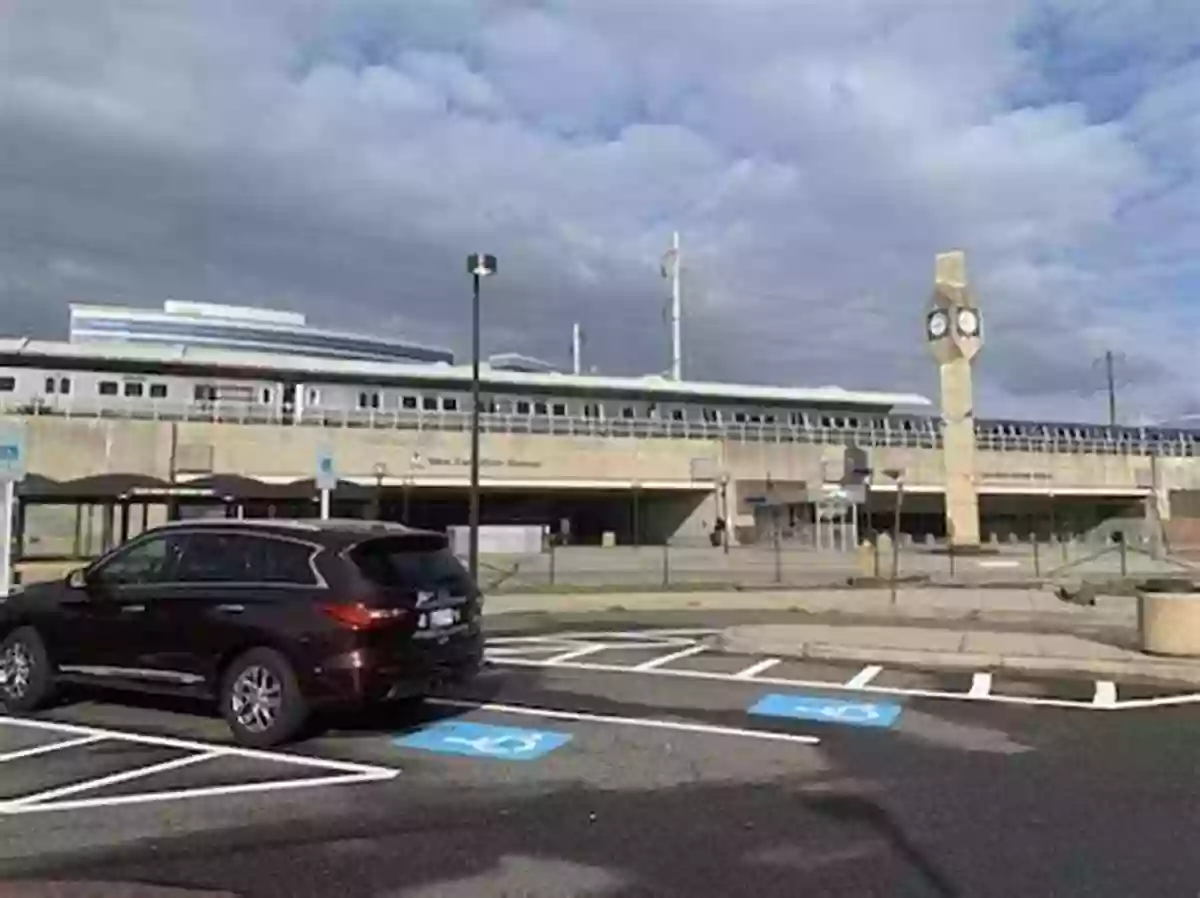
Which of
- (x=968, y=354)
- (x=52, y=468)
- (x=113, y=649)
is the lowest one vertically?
(x=113, y=649)

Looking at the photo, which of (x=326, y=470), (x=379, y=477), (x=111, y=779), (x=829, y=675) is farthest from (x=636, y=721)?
(x=379, y=477)

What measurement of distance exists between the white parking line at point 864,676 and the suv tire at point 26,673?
301 inches

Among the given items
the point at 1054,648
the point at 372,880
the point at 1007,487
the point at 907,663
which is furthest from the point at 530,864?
the point at 1007,487

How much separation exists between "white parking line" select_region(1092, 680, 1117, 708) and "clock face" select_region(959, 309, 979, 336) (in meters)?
43.7

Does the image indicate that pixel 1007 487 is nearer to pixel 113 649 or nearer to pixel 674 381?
pixel 674 381

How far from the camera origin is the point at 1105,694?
11469mm

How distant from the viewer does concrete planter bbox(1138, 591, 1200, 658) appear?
1276 centimetres

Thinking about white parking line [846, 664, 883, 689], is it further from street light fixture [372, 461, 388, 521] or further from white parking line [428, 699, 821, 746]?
street light fixture [372, 461, 388, 521]

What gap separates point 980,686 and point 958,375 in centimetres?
4435

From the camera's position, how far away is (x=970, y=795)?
7.19m

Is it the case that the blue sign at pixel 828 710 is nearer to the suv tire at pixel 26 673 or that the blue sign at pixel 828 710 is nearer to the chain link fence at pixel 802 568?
the suv tire at pixel 26 673

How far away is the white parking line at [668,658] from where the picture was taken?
44.7 ft

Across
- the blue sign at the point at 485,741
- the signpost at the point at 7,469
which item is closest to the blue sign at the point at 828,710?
the blue sign at the point at 485,741

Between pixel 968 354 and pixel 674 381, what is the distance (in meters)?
32.3
